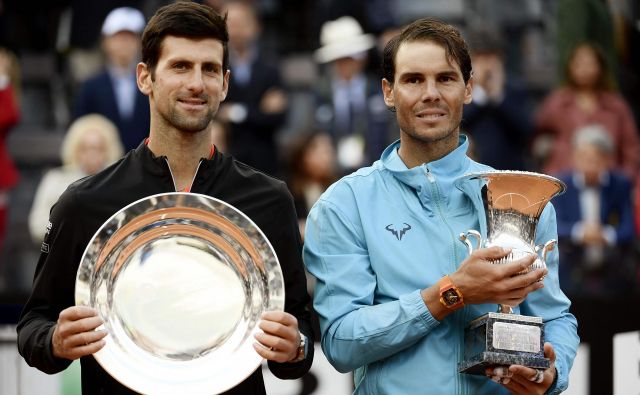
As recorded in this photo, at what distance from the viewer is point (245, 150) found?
337 inches

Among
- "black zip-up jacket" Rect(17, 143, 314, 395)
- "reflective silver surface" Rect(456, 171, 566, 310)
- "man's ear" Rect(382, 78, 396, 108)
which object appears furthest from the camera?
"man's ear" Rect(382, 78, 396, 108)

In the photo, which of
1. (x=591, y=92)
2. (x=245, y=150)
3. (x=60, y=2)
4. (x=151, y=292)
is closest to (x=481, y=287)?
(x=151, y=292)

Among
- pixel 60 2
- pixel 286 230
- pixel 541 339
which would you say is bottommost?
pixel 541 339

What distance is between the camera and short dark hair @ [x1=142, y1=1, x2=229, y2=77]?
4.04 m

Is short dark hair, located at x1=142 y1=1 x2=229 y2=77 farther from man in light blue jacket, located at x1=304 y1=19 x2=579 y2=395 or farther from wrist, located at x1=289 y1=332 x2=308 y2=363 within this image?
wrist, located at x1=289 y1=332 x2=308 y2=363

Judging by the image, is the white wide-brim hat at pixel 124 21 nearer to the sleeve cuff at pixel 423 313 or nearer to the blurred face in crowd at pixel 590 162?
the blurred face in crowd at pixel 590 162

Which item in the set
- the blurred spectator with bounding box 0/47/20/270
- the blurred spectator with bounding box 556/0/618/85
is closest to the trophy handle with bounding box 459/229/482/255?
the blurred spectator with bounding box 0/47/20/270

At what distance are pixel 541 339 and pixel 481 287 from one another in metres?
0.25

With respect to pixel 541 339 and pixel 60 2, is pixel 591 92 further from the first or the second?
pixel 541 339

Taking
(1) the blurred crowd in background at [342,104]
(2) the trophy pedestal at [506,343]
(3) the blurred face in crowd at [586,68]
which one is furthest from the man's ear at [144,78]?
(3) the blurred face in crowd at [586,68]

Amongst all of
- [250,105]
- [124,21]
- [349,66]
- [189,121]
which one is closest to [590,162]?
[349,66]

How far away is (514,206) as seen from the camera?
3.81 meters

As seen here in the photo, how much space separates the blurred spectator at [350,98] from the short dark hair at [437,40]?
4.32m

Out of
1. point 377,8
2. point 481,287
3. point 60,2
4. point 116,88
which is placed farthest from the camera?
point 60,2
